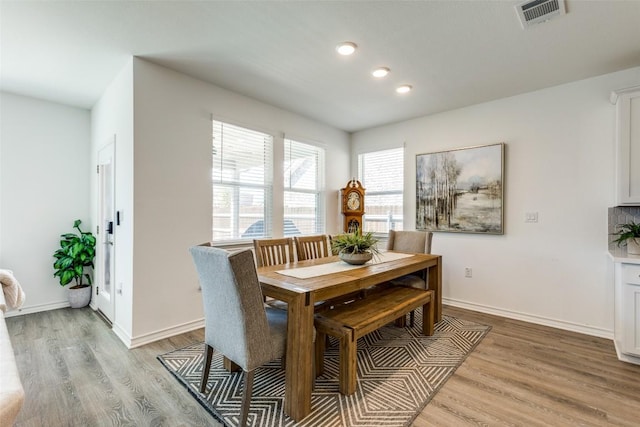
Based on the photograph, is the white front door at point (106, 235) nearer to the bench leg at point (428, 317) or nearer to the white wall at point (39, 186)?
the white wall at point (39, 186)

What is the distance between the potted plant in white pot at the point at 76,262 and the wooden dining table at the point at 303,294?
2.70 metres

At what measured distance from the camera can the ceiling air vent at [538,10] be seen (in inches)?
77.0

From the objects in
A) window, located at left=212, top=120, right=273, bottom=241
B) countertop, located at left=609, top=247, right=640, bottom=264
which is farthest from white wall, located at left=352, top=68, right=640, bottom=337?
window, located at left=212, top=120, right=273, bottom=241

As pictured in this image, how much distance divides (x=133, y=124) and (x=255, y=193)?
4.84ft

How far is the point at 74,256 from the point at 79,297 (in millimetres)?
555

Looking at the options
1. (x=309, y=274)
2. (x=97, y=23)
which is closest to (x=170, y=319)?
(x=309, y=274)

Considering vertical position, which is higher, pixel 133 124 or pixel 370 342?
pixel 133 124

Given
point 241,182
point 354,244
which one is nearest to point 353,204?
point 241,182

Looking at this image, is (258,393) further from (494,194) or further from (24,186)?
(24,186)

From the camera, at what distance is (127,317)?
2.80 metres

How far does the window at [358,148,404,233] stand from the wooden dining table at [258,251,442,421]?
1977mm

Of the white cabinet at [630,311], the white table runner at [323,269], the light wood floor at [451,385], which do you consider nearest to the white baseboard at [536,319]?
the light wood floor at [451,385]

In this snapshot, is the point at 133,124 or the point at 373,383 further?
the point at 133,124

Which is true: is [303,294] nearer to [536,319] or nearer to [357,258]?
[357,258]
